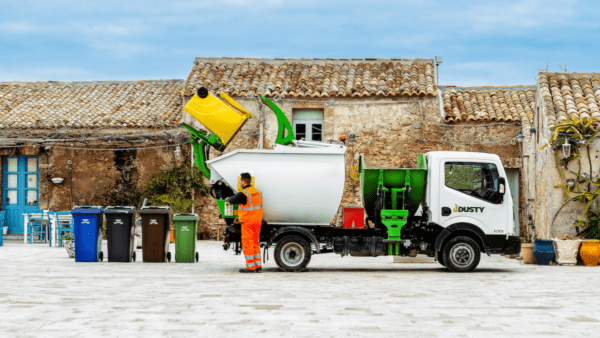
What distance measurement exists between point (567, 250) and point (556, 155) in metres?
2.47

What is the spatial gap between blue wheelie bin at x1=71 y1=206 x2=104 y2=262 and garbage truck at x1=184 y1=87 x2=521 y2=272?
302 centimetres

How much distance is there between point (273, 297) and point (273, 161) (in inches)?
148

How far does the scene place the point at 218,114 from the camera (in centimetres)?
1280

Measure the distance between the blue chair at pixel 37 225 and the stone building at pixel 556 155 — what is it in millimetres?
13984

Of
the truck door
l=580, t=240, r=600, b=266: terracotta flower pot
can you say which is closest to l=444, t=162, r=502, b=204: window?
the truck door

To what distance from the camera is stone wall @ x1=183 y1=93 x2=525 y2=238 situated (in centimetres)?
2131

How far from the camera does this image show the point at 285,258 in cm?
1195

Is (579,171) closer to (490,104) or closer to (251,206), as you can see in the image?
(490,104)

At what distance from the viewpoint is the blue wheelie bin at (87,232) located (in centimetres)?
1354

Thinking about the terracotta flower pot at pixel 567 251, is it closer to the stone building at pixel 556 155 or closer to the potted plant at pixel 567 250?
the potted plant at pixel 567 250

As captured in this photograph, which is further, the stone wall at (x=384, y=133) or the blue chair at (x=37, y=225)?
the stone wall at (x=384, y=133)

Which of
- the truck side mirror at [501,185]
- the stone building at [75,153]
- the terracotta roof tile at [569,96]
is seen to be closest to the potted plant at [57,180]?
the stone building at [75,153]

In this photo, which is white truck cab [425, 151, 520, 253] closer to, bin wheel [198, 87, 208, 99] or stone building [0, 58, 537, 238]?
bin wheel [198, 87, 208, 99]

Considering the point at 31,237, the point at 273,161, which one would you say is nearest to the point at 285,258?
the point at 273,161
